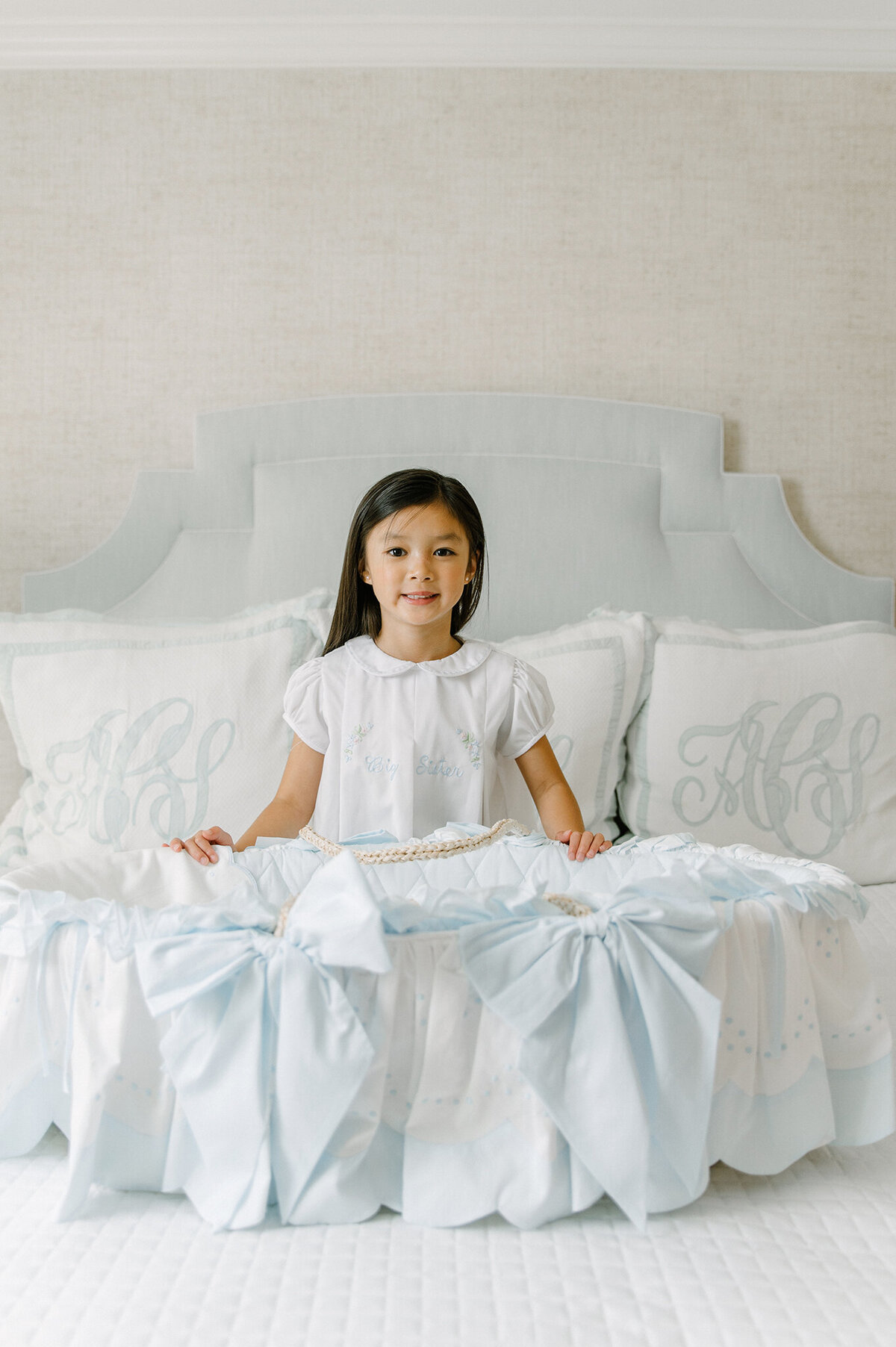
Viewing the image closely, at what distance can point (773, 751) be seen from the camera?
1.56m

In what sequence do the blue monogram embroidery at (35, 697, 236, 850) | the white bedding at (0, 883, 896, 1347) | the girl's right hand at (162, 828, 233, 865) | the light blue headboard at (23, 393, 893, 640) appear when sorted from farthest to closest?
the light blue headboard at (23, 393, 893, 640) → the blue monogram embroidery at (35, 697, 236, 850) → the girl's right hand at (162, 828, 233, 865) → the white bedding at (0, 883, 896, 1347)

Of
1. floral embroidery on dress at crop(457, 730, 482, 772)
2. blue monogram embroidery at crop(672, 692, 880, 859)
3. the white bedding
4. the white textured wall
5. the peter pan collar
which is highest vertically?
the white textured wall

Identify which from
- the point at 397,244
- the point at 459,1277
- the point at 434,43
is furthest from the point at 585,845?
the point at 434,43

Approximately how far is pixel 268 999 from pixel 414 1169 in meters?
0.16

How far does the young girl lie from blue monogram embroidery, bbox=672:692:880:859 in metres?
0.24

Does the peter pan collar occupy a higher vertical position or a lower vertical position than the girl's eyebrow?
lower

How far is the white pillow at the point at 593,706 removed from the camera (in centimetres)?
156

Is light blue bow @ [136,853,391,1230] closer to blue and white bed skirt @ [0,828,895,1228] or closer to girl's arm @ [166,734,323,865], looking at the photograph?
blue and white bed skirt @ [0,828,895,1228]

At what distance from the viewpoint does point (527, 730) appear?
143 centimetres

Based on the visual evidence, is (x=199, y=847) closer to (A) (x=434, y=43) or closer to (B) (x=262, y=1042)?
(B) (x=262, y=1042)

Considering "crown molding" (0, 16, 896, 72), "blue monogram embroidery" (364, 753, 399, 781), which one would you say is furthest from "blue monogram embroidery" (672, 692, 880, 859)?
"crown molding" (0, 16, 896, 72)

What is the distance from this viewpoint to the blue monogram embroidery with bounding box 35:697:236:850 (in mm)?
1466

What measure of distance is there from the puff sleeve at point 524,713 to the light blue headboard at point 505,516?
425 mm

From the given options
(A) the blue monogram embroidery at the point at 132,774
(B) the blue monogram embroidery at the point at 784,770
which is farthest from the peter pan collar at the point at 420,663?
(B) the blue monogram embroidery at the point at 784,770
